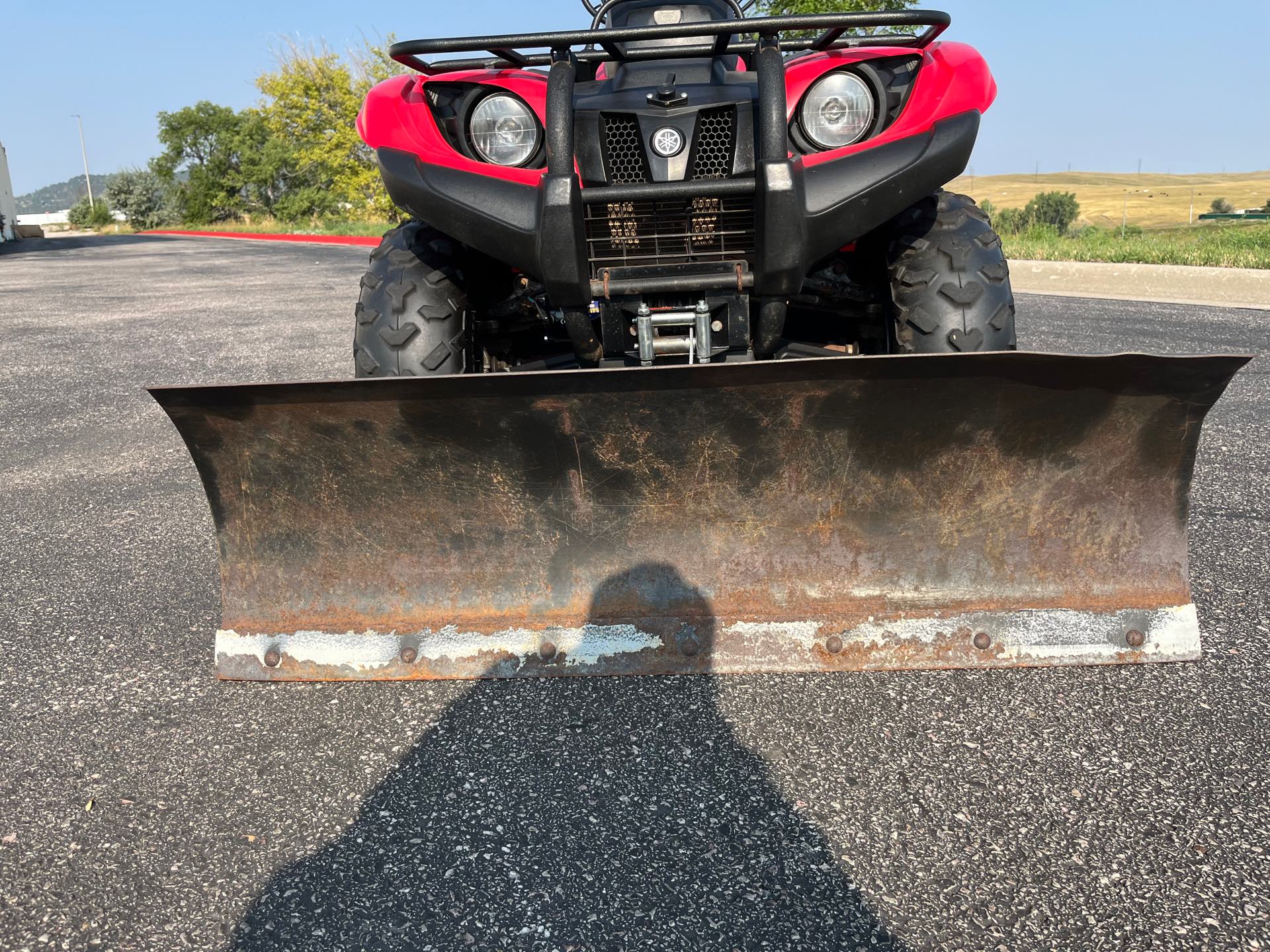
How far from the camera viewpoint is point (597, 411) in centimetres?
235

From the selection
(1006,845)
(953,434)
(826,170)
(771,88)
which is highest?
(771,88)

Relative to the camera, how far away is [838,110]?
3002 millimetres

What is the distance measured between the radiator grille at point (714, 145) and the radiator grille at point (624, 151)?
16 centimetres

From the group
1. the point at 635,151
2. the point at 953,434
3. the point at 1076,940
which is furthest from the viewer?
the point at 635,151

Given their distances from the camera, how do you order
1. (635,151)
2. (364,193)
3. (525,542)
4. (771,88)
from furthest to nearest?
(364,193) → (635,151) → (771,88) → (525,542)

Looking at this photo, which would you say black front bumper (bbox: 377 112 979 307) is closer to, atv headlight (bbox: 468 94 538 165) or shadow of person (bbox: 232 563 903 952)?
atv headlight (bbox: 468 94 538 165)

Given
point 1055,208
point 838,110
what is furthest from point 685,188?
point 1055,208

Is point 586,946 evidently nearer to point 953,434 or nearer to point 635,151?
point 953,434

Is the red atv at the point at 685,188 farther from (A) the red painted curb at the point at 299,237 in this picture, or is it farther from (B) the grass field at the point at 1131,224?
(A) the red painted curb at the point at 299,237

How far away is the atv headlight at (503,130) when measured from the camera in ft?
9.98

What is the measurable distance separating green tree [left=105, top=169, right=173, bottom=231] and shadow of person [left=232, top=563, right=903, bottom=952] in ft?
277

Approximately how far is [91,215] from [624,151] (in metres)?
88.1

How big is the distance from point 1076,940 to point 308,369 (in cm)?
672

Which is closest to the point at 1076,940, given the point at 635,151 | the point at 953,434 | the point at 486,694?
the point at 953,434
